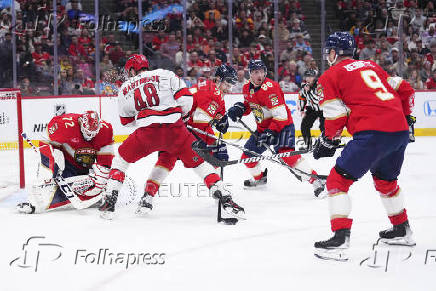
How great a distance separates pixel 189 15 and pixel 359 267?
7860 mm

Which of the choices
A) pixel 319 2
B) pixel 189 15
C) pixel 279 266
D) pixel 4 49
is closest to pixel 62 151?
pixel 279 266

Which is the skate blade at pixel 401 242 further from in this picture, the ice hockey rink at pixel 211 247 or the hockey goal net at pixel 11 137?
the hockey goal net at pixel 11 137

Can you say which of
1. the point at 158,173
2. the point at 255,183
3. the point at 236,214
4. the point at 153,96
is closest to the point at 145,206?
the point at 158,173

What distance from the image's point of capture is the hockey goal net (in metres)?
5.48

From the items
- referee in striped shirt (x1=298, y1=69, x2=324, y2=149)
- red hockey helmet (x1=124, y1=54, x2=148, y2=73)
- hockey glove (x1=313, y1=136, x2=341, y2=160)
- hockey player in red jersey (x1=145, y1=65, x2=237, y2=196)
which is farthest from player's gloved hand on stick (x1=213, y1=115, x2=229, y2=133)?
referee in striped shirt (x1=298, y1=69, x2=324, y2=149)

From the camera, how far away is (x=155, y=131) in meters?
4.00

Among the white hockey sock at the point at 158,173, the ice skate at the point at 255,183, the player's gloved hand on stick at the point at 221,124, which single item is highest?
the player's gloved hand on stick at the point at 221,124

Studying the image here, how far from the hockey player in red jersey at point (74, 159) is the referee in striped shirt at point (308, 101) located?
11.3ft

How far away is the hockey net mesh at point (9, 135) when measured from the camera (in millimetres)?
5703

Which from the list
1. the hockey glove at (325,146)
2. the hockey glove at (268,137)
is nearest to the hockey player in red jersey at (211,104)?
the hockey glove at (268,137)

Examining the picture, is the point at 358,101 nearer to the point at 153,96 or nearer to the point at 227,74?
the point at 153,96

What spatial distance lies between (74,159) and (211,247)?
1537mm

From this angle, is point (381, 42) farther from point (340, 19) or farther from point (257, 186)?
point (257, 186)

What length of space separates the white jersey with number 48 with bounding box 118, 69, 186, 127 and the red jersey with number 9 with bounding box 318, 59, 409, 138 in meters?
1.24
